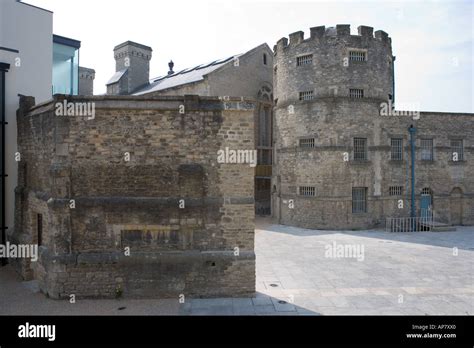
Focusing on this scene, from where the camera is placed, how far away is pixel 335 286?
Result: 1045cm

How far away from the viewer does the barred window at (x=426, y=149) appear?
853 inches

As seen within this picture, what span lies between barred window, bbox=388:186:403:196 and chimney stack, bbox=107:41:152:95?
2704cm

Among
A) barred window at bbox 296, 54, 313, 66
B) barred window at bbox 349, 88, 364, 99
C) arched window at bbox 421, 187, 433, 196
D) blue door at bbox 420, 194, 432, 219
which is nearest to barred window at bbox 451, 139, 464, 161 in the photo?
arched window at bbox 421, 187, 433, 196

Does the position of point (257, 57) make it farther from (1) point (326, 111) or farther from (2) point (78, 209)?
(2) point (78, 209)

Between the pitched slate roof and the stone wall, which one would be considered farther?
the pitched slate roof

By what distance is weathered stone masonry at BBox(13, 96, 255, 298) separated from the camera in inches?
371

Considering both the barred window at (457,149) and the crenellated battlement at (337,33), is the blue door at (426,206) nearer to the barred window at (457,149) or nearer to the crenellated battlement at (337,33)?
the barred window at (457,149)

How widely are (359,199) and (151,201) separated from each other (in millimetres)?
15463

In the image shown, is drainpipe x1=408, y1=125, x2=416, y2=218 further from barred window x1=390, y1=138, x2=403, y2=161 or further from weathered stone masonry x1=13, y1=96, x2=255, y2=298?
weathered stone masonry x1=13, y1=96, x2=255, y2=298

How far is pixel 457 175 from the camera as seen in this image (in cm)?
2211

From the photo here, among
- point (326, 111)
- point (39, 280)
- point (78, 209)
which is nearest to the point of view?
point (78, 209)

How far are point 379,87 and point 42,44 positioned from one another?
64.4ft
